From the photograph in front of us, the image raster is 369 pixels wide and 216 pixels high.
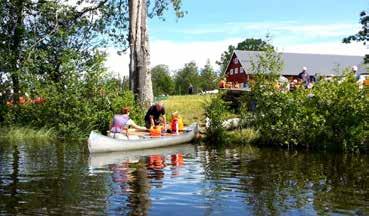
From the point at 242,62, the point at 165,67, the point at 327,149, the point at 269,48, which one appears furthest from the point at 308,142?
the point at 165,67

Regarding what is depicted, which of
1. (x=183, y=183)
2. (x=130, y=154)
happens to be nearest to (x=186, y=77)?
(x=130, y=154)

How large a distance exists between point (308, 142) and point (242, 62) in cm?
5124

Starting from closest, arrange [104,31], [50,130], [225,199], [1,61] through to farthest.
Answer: [225,199], [50,130], [1,61], [104,31]

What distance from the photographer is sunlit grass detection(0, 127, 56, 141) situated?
29.0 metres

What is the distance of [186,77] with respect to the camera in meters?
96.2

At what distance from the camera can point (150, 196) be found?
13.2 metres

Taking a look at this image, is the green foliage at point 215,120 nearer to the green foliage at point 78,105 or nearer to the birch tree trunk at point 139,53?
the green foliage at point 78,105

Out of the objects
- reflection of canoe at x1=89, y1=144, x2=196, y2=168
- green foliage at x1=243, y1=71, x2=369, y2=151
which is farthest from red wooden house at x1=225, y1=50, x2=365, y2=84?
reflection of canoe at x1=89, y1=144, x2=196, y2=168

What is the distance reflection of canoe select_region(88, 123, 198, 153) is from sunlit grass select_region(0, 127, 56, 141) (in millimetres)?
6523

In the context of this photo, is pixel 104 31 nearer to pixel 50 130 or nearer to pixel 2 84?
pixel 2 84

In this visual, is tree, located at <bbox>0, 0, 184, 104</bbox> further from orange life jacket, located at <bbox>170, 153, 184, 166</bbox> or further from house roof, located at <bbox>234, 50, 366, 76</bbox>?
house roof, located at <bbox>234, 50, 366, 76</bbox>

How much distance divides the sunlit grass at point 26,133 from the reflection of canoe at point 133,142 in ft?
21.4

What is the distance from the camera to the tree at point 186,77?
9419cm

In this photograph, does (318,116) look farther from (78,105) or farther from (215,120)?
(78,105)
